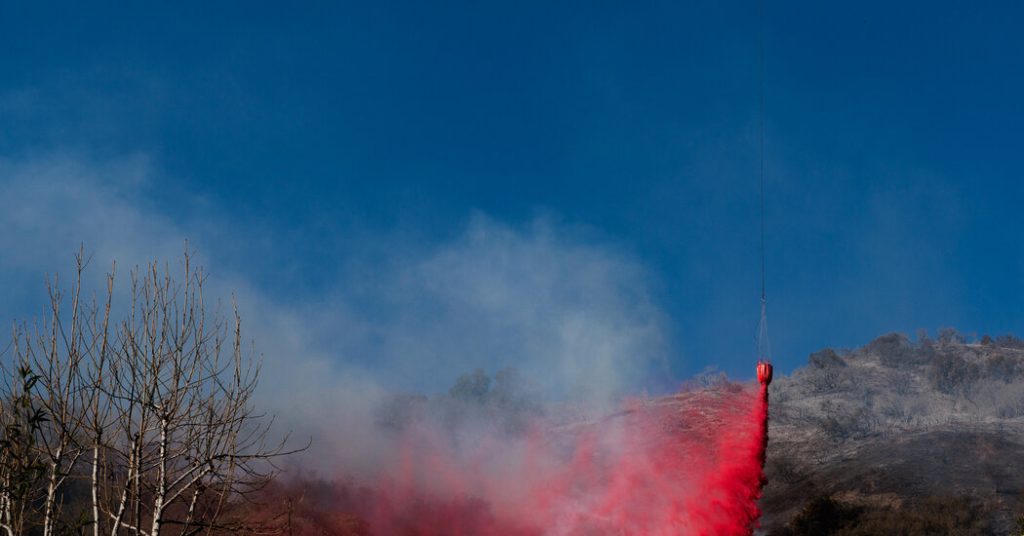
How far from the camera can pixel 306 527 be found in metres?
73.3

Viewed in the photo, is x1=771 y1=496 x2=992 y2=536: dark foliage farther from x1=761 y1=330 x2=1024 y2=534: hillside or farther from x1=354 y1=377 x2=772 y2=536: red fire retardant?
x1=354 y1=377 x2=772 y2=536: red fire retardant

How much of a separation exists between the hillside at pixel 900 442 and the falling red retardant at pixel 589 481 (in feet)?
29.0

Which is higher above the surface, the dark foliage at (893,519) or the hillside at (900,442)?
the hillside at (900,442)

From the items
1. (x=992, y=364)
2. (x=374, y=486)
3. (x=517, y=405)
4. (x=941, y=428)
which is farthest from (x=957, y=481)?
(x=517, y=405)

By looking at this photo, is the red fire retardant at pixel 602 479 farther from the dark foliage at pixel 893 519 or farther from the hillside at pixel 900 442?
the hillside at pixel 900 442

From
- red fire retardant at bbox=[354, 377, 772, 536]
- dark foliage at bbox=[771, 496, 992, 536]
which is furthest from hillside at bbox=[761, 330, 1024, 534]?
red fire retardant at bbox=[354, 377, 772, 536]

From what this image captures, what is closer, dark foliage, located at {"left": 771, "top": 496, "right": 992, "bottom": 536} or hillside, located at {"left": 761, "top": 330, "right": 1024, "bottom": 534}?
dark foliage, located at {"left": 771, "top": 496, "right": 992, "bottom": 536}

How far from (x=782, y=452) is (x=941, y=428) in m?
20.7

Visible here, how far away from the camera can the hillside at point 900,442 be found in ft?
252

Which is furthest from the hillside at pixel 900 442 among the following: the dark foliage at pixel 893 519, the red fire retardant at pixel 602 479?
the red fire retardant at pixel 602 479

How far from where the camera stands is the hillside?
76938mm

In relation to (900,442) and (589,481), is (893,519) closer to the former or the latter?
(900,442)

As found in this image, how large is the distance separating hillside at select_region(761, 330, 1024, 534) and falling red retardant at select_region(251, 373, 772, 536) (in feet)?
29.0

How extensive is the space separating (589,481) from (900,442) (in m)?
38.2
